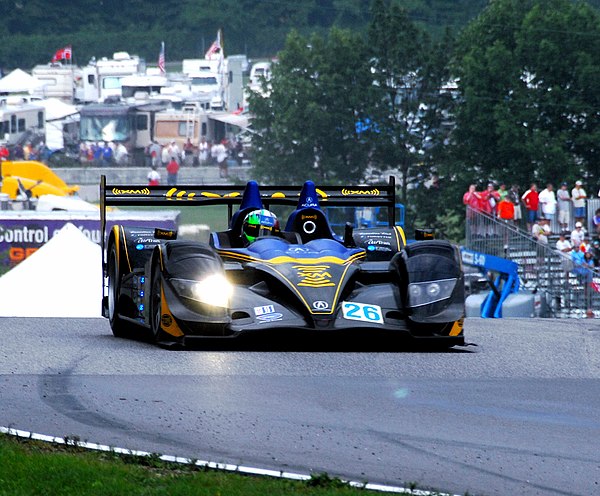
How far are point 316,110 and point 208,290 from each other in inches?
1952

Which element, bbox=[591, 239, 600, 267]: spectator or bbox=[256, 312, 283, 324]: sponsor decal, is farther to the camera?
bbox=[591, 239, 600, 267]: spectator

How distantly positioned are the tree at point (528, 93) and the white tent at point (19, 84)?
2473 centimetres

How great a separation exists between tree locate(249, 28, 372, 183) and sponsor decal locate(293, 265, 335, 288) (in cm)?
4916

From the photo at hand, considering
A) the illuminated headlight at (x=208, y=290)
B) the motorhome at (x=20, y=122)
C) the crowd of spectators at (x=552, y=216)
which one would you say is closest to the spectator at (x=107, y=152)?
the motorhome at (x=20, y=122)

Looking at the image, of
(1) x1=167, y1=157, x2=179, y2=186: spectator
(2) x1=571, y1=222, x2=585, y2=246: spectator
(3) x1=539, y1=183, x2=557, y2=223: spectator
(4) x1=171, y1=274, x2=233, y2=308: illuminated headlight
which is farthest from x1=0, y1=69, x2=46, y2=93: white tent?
(4) x1=171, y1=274, x2=233, y2=308: illuminated headlight

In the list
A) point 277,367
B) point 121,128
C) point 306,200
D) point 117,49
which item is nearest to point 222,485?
point 277,367

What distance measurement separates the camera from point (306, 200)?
12242 millimetres

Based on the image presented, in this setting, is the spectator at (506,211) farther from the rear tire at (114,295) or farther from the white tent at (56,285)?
the rear tire at (114,295)

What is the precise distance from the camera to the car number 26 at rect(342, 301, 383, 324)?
397 inches

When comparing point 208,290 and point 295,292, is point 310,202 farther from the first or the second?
point 208,290

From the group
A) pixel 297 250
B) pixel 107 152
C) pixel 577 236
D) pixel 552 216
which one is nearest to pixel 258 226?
pixel 297 250

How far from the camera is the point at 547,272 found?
28.0 meters

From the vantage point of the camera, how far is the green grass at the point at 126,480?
5.81 meters

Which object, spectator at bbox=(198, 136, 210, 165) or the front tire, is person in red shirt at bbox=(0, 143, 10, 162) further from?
the front tire
